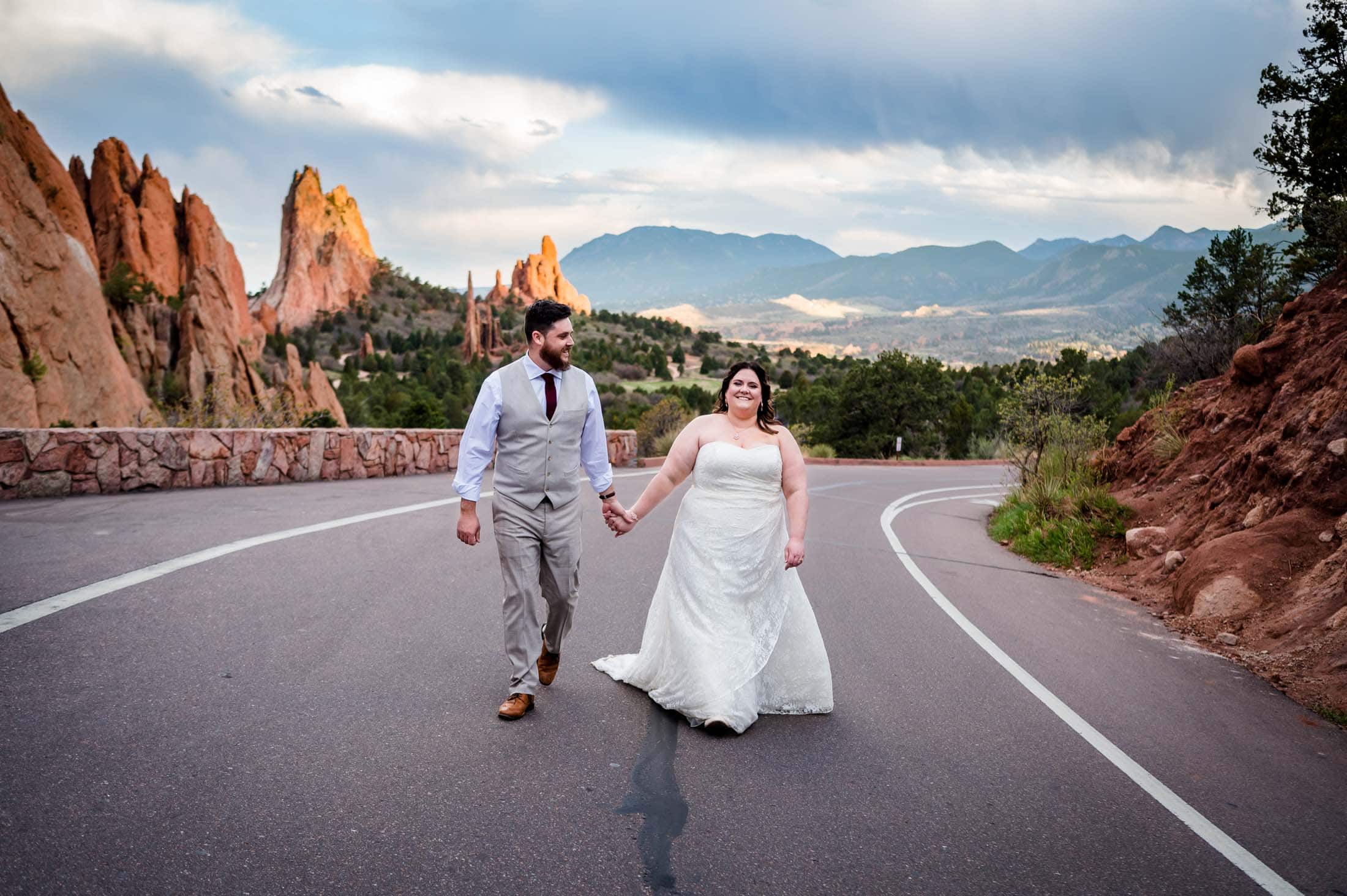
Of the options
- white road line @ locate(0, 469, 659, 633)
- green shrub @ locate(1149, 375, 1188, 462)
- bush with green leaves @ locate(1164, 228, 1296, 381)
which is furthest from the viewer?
bush with green leaves @ locate(1164, 228, 1296, 381)

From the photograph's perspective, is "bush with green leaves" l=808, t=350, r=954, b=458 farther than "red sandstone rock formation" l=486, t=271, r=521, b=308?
No

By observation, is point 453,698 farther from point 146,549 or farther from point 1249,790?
point 146,549

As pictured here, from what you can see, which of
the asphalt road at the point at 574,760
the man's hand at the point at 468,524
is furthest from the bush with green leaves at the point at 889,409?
the man's hand at the point at 468,524

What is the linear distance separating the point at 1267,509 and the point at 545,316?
306 inches

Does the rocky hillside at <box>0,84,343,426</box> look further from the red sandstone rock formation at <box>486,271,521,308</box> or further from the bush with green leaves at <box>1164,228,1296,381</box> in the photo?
the red sandstone rock formation at <box>486,271,521,308</box>

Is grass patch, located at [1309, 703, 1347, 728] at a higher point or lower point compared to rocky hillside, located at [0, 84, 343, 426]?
lower

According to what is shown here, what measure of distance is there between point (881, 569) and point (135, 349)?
1657 inches

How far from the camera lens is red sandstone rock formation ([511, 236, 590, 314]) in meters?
187

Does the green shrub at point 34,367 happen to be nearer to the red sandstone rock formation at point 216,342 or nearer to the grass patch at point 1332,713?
the red sandstone rock formation at point 216,342

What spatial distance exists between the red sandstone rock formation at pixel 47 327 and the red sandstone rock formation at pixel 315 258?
100 metres

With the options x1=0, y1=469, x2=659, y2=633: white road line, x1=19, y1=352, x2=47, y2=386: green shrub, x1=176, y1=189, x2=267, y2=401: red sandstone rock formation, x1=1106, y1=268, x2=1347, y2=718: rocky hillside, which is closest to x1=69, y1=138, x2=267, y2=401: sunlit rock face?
x1=176, y1=189, x2=267, y2=401: red sandstone rock formation

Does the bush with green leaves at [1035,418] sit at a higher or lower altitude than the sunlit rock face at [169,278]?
lower

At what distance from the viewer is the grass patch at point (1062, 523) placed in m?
12.3

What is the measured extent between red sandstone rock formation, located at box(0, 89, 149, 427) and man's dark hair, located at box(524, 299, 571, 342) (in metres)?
22.6
